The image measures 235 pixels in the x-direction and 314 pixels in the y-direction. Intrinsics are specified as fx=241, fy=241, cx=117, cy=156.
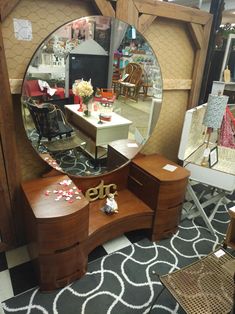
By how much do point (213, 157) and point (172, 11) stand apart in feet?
4.23

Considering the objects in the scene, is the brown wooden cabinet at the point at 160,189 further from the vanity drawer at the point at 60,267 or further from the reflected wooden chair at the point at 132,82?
the vanity drawer at the point at 60,267

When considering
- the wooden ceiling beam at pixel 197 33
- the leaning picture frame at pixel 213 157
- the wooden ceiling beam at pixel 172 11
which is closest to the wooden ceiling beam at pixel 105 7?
the wooden ceiling beam at pixel 172 11

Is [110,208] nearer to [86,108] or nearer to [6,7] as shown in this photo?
[86,108]

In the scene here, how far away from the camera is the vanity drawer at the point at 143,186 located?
193 cm

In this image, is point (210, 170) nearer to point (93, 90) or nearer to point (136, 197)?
point (136, 197)

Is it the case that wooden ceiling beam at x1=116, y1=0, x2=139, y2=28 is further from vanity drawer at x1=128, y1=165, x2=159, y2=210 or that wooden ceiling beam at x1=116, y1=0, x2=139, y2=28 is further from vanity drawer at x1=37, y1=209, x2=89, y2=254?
vanity drawer at x1=37, y1=209, x2=89, y2=254

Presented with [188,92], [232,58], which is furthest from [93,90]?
[232,58]

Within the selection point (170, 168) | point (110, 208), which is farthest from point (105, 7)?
point (110, 208)

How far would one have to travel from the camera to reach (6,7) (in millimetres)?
1295

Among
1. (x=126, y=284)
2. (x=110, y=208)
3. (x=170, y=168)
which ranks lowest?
(x=126, y=284)

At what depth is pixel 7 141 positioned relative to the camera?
1528mm

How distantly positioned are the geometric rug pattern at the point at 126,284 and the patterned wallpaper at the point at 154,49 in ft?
2.71

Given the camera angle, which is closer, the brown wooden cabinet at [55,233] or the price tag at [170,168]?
the brown wooden cabinet at [55,233]

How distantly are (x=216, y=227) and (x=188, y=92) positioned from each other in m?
1.35
